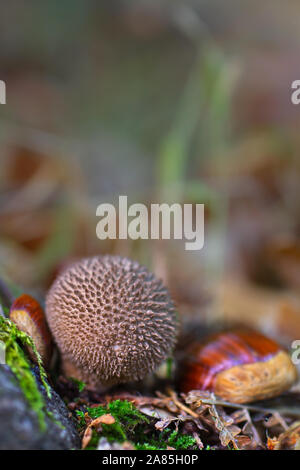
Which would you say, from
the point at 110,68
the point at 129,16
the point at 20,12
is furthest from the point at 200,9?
the point at 20,12

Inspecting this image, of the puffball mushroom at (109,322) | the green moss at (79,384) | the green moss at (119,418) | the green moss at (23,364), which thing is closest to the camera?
→ the green moss at (23,364)

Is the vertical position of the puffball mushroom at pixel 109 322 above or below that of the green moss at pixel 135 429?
above

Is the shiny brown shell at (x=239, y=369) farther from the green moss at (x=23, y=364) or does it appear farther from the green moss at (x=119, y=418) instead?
the green moss at (x=23, y=364)

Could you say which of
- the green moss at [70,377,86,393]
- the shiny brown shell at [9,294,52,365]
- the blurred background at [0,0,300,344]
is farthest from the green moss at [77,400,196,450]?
the blurred background at [0,0,300,344]

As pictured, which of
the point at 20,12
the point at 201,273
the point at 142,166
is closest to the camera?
the point at 201,273

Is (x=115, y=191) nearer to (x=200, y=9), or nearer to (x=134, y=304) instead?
(x=134, y=304)

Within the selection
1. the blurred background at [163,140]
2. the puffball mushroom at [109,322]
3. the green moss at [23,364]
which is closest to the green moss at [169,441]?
the puffball mushroom at [109,322]
